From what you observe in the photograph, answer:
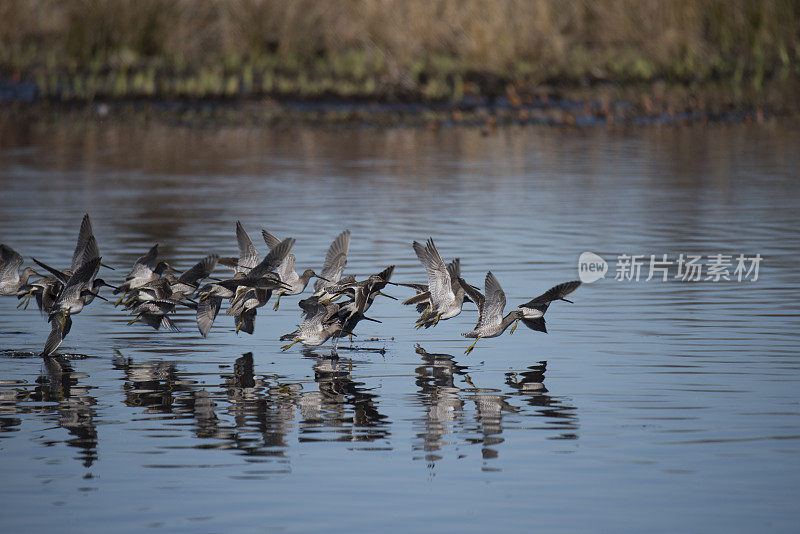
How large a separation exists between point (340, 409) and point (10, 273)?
2267 mm

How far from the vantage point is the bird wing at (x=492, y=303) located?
7.36 m

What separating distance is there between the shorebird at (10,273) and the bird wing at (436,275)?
2100 mm

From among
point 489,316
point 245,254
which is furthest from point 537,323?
point 245,254

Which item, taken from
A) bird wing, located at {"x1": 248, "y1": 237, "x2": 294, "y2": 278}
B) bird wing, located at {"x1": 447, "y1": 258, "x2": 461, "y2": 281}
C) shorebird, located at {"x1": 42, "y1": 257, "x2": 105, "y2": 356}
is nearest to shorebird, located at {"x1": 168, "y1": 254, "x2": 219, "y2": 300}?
bird wing, located at {"x1": 248, "y1": 237, "x2": 294, "y2": 278}

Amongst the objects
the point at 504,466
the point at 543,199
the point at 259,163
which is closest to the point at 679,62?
the point at 259,163

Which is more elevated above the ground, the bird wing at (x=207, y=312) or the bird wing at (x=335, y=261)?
the bird wing at (x=335, y=261)

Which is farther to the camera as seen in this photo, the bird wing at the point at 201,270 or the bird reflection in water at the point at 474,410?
the bird wing at the point at 201,270

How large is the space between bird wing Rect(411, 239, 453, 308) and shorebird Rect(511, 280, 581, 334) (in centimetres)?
39

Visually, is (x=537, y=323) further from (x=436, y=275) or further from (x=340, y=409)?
(x=340, y=409)

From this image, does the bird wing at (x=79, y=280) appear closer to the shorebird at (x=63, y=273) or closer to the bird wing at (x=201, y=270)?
the shorebird at (x=63, y=273)

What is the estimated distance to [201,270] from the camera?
26.6 feet

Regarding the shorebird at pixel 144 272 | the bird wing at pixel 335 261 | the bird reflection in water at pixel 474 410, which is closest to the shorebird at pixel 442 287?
the bird reflection in water at pixel 474 410

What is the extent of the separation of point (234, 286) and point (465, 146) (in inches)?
499

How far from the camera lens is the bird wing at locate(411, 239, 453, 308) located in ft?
25.1
